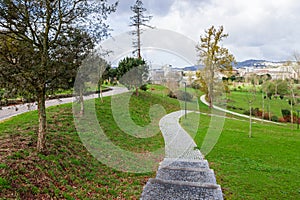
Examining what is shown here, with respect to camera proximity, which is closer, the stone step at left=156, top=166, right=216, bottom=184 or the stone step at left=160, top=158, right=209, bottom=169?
the stone step at left=156, top=166, right=216, bottom=184

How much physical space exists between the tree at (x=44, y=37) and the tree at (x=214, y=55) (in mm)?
15660

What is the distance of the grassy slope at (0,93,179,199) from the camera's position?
5.07 meters

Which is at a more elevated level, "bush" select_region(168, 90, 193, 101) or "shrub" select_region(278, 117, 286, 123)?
"bush" select_region(168, 90, 193, 101)

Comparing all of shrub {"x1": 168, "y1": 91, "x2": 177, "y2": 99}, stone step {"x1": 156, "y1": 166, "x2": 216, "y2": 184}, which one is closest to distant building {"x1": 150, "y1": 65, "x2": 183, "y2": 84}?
shrub {"x1": 168, "y1": 91, "x2": 177, "y2": 99}

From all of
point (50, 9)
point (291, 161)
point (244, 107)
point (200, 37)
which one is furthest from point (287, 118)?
point (50, 9)

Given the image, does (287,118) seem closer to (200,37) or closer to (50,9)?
(200,37)

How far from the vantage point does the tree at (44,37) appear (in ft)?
19.0

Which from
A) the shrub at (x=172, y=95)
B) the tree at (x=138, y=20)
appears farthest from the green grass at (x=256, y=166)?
the shrub at (x=172, y=95)

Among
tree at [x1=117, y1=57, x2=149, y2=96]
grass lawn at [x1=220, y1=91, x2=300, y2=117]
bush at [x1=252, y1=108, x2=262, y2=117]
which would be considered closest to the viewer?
tree at [x1=117, y1=57, x2=149, y2=96]

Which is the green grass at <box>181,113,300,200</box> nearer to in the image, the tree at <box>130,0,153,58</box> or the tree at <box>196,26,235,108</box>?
the tree at <box>196,26,235,108</box>

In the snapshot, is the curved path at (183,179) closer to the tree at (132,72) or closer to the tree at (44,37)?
the tree at (44,37)

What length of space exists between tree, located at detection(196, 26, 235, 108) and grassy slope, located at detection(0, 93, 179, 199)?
1375 cm

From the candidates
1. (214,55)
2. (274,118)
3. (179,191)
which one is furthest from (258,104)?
(179,191)

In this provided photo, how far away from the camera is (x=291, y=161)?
30.1ft
